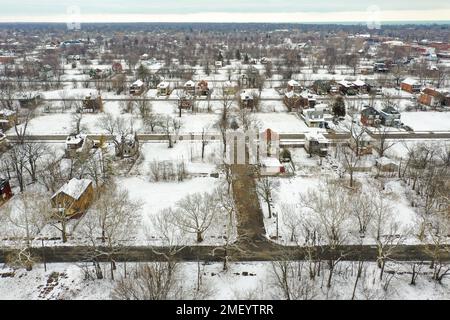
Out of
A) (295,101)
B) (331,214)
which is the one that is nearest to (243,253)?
(331,214)

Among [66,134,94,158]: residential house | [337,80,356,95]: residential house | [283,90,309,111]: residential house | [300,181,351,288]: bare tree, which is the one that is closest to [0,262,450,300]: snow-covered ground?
[300,181,351,288]: bare tree

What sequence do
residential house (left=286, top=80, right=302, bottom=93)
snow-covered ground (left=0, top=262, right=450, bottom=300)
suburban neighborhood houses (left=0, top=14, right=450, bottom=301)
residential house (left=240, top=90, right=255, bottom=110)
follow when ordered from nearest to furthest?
snow-covered ground (left=0, top=262, right=450, bottom=300), suburban neighborhood houses (left=0, top=14, right=450, bottom=301), residential house (left=240, top=90, right=255, bottom=110), residential house (left=286, top=80, right=302, bottom=93)

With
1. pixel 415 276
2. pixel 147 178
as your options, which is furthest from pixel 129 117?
pixel 415 276

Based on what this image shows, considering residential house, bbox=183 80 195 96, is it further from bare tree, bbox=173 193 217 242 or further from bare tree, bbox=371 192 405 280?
bare tree, bbox=371 192 405 280

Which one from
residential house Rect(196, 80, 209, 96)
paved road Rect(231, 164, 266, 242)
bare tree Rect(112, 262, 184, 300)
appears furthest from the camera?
residential house Rect(196, 80, 209, 96)

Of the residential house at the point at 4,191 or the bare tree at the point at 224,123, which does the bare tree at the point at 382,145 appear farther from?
the residential house at the point at 4,191
